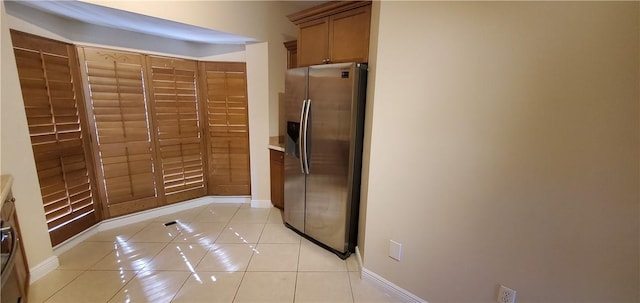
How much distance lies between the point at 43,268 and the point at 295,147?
7.28ft

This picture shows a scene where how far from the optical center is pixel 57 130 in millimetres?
2125

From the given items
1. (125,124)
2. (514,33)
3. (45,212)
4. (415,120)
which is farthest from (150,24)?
(514,33)

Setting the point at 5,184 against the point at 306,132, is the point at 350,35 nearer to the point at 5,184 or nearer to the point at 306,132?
the point at 306,132

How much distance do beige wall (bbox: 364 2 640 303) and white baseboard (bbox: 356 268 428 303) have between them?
0.05 m

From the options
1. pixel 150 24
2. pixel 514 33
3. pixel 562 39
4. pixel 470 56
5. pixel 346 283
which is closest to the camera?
pixel 562 39

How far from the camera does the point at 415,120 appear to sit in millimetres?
1500

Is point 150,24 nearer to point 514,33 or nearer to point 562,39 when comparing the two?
point 514,33

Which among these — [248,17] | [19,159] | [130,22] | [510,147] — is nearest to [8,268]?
[19,159]

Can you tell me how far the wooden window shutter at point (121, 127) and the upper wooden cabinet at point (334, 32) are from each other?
182 centimetres

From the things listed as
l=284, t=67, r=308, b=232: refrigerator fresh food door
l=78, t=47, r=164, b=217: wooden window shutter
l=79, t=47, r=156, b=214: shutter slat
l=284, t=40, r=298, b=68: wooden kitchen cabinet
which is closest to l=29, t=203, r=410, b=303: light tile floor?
l=284, t=67, r=308, b=232: refrigerator fresh food door

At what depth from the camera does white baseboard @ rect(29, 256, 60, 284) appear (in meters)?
1.85

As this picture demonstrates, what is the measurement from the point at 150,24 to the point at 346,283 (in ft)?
9.38

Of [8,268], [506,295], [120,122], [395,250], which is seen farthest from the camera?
[120,122]

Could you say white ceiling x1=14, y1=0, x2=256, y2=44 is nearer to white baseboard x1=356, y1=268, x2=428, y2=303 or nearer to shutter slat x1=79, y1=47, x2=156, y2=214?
shutter slat x1=79, y1=47, x2=156, y2=214
